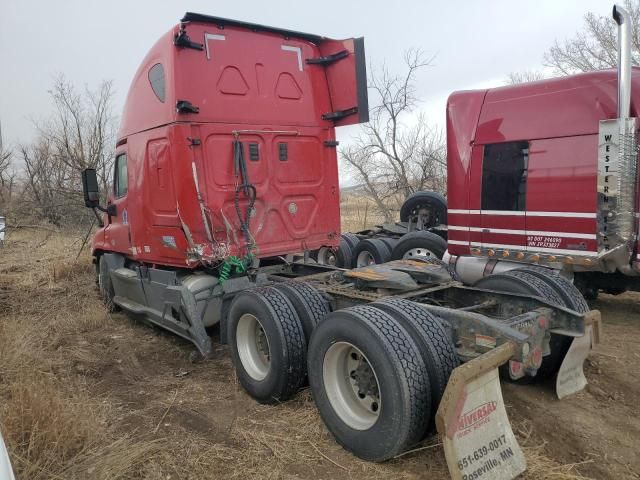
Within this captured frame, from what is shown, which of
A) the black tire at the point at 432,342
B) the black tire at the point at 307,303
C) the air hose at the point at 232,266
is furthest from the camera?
the air hose at the point at 232,266

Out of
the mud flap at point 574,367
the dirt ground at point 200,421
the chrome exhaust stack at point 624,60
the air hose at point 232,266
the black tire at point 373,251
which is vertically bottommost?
the dirt ground at point 200,421

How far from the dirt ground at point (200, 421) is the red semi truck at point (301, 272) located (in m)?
0.20

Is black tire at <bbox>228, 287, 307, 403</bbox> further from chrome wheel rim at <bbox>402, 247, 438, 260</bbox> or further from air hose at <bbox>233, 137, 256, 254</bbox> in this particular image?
chrome wheel rim at <bbox>402, 247, 438, 260</bbox>

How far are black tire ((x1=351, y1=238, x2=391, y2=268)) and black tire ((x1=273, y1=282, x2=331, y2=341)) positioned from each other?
4.33m

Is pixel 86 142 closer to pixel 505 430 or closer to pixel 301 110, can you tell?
pixel 301 110

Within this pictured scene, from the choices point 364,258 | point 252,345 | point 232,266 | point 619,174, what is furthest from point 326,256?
point 619,174

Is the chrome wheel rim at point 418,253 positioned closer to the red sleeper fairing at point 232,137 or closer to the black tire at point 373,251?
the black tire at point 373,251

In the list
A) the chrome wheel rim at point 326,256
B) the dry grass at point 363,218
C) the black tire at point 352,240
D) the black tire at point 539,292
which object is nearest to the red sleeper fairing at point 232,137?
the black tire at point 539,292

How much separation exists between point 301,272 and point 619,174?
3.48 m

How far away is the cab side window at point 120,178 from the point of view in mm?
6508

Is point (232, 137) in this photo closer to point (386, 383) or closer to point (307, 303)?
point (307, 303)

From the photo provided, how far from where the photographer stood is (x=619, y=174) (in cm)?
525

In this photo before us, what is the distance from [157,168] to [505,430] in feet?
13.6

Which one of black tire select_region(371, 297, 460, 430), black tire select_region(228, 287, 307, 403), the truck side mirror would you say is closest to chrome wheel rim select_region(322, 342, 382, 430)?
black tire select_region(371, 297, 460, 430)
